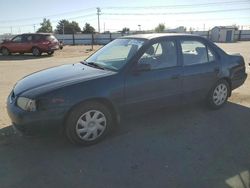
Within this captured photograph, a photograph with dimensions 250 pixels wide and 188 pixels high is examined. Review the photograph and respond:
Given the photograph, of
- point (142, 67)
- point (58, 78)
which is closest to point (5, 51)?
point (58, 78)

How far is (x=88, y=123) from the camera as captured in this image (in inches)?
156

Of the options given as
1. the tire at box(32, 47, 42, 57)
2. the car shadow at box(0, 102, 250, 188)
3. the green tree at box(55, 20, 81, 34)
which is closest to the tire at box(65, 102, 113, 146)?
the car shadow at box(0, 102, 250, 188)

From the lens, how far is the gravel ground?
10.4 ft

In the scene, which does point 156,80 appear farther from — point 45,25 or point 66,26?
point 66,26

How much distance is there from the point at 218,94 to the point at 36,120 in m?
3.70

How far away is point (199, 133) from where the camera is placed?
4.46 metres

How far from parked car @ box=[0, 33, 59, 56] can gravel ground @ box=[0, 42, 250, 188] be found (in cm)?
1503

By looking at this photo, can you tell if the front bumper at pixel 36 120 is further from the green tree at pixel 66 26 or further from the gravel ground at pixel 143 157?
the green tree at pixel 66 26

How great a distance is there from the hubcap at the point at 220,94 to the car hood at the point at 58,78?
8.19ft

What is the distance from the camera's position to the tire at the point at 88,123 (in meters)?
3.80

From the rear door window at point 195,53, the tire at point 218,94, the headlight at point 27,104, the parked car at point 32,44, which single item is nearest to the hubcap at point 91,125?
the headlight at point 27,104

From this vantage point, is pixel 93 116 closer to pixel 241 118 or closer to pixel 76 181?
pixel 76 181

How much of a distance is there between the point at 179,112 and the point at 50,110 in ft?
9.24

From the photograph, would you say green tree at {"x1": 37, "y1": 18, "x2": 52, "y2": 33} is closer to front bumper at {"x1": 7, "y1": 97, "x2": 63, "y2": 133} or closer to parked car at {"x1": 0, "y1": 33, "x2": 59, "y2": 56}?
parked car at {"x1": 0, "y1": 33, "x2": 59, "y2": 56}
